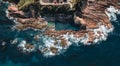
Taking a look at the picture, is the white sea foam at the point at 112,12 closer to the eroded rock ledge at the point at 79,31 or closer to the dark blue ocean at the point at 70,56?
the eroded rock ledge at the point at 79,31

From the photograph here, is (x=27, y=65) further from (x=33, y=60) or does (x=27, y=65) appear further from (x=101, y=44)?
(x=101, y=44)

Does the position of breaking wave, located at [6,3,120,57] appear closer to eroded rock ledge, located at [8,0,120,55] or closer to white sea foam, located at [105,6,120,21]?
eroded rock ledge, located at [8,0,120,55]

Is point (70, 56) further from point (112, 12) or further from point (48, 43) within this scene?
point (112, 12)

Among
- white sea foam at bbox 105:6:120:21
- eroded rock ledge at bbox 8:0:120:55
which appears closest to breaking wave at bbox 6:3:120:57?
eroded rock ledge at bbox 8:0:120:55

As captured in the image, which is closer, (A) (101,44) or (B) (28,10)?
(A) (101,44)

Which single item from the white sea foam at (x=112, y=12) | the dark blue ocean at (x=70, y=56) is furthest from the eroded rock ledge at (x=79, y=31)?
the dark blue ocean at (x=70, y=56)

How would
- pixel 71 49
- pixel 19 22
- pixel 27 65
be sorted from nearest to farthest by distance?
pixel 27 65, pixel 71 49, pixel 19 22

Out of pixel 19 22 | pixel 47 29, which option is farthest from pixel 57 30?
pixel 19 22
